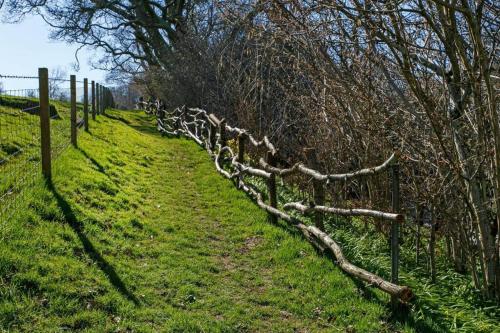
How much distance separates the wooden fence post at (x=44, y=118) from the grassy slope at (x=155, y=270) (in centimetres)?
22

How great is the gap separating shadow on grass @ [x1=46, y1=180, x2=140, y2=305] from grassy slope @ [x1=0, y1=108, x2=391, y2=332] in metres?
0.01

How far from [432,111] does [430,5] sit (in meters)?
0.93

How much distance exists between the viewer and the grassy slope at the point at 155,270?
14.4 ft

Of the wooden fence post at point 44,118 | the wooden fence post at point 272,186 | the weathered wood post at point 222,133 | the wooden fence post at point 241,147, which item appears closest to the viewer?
the wooden fence post at point 44,118

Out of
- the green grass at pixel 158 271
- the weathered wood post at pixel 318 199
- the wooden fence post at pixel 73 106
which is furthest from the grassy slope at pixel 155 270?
the wooden fence post at pixel 73 106

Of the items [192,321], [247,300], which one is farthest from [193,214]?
[192,321]

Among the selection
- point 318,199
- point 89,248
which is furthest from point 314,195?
point 89,248

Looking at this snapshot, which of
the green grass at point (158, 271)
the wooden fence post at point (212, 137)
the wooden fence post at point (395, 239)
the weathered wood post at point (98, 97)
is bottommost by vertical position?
the green grass at point (158, 271)

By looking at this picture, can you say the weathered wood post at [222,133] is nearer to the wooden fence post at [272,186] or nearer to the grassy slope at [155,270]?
the grassy slope at [155,270]

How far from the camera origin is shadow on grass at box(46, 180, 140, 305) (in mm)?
4840

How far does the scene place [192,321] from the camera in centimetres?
446

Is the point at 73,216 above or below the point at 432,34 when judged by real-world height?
below

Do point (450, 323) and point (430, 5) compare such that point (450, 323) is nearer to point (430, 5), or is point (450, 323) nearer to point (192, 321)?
point (192, 321)

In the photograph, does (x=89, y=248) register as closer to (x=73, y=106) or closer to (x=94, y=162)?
(x=94, y=162)
